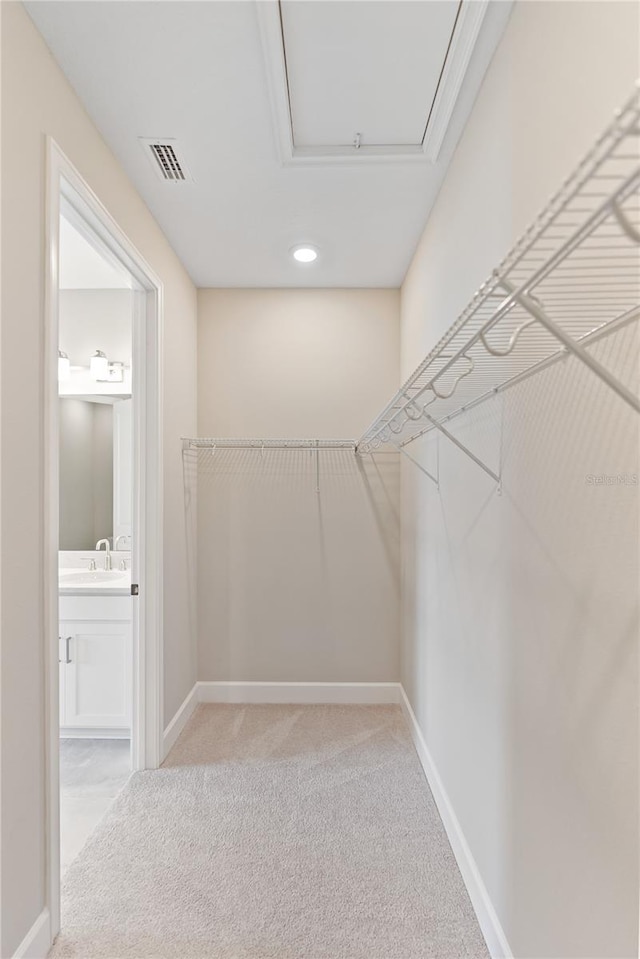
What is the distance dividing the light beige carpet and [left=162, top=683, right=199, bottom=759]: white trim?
0.07 m

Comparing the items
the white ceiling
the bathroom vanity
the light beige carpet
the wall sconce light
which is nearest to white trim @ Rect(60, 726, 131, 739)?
the bathroom vanity

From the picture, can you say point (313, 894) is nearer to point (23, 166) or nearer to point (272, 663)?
point (272, 663)

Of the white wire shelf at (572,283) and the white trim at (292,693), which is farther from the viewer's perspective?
the white trim at (292,693)

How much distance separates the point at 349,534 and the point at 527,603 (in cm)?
205

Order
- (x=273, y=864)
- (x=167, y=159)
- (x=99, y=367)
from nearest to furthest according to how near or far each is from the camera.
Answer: (x=273, y=864) < (x=167, y=159) < (x=99, y=367)

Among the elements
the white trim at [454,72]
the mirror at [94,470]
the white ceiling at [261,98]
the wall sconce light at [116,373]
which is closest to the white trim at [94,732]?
the mirror at [94,470]

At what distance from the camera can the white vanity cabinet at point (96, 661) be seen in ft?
9.15

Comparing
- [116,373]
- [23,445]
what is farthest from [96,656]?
[23,445]

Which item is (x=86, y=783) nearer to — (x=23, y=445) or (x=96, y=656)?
(x=96, y=656)

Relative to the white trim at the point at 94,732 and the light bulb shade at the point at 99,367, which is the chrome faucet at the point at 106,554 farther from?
the light bulb shade at the point at 99,367

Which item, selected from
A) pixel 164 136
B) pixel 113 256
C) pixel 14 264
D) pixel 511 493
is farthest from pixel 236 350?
pixel 511 493

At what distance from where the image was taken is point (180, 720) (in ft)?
9.50

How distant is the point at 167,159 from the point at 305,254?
0.96 metres

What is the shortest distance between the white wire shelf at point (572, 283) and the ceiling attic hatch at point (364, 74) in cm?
74
